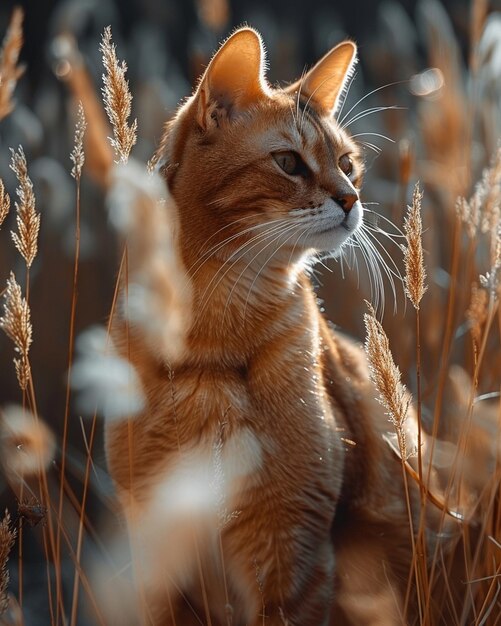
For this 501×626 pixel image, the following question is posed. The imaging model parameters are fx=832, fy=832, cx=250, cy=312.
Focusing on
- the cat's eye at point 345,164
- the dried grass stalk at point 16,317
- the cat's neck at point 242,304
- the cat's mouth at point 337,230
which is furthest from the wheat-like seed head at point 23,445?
the cat's eye at point 345,164

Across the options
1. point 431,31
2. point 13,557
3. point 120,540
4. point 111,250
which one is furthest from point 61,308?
point 431,31

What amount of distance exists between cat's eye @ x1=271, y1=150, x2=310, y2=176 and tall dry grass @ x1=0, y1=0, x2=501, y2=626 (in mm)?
255

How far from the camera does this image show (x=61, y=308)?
2.41 meters

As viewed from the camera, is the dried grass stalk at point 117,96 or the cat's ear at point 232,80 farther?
the cat's ear at point 232,80

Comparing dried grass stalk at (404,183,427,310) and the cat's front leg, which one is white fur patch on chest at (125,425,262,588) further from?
dried grass stalk at (404,183,427,310)

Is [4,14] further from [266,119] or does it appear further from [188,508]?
[188,508]

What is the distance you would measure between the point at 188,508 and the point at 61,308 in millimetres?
1304

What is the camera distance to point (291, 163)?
156cm

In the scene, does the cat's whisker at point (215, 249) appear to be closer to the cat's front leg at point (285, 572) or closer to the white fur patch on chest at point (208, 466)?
the white fur patch on chest at point (208, 466)

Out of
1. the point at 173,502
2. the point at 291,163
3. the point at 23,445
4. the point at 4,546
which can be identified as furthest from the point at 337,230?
the point at 4,546

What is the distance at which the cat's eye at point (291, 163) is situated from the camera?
1557 mm

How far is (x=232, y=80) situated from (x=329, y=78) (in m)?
0.29

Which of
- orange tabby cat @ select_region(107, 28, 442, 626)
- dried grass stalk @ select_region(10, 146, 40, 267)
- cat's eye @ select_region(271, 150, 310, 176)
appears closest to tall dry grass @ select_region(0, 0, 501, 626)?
dried grass stalk @ select_region(10, 146, 40, 267)

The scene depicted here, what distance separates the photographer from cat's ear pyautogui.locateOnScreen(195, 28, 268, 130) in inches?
57.4
